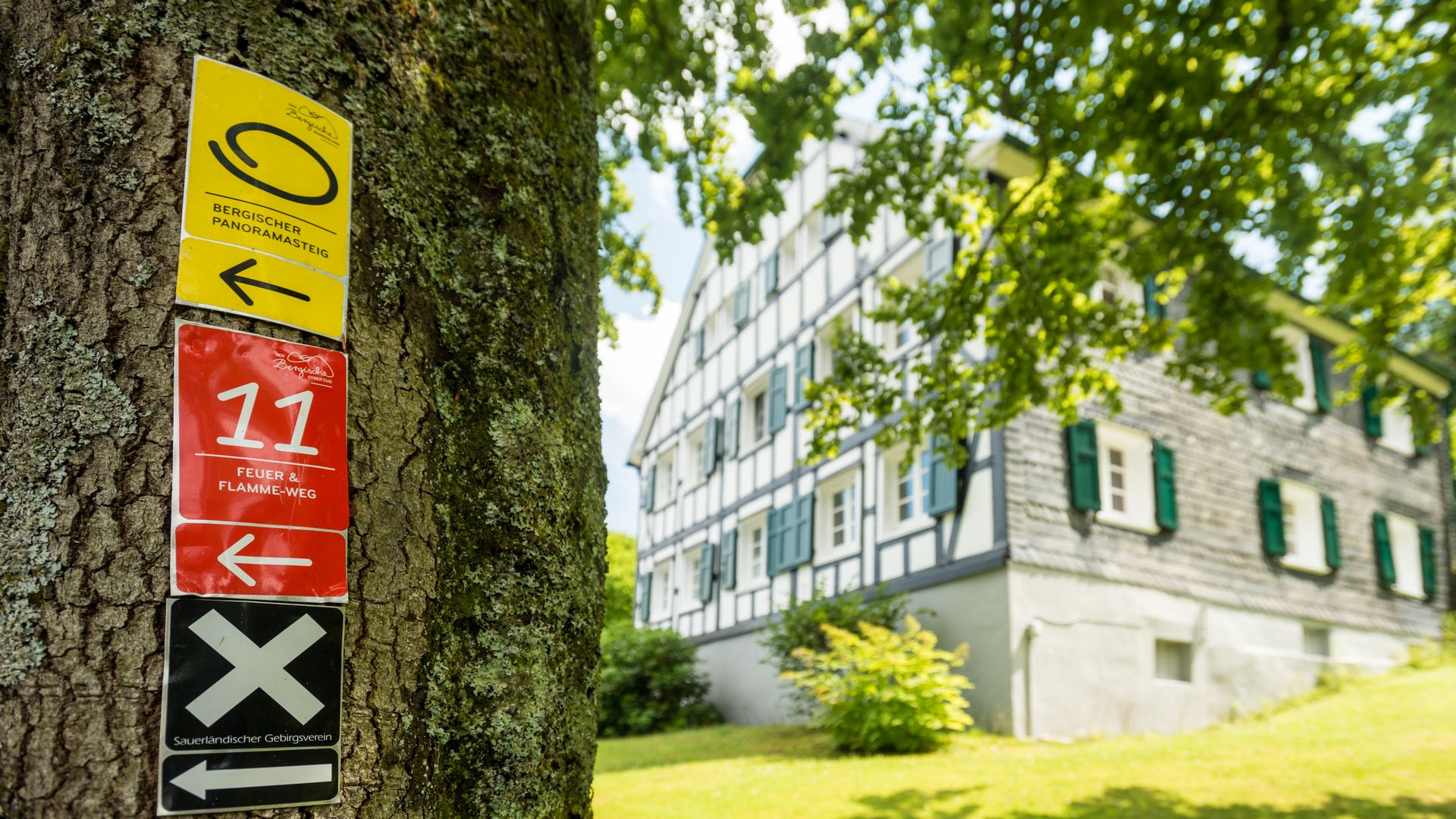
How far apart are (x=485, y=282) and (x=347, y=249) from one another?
0.19 m

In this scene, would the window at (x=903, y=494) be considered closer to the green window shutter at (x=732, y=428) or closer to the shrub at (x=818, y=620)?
the shrub at (x=818, y=620)

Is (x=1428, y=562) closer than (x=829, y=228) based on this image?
No

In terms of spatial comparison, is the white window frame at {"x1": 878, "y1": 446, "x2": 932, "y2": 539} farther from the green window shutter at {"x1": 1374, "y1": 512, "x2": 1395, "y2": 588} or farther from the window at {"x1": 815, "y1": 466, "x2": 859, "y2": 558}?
the green window shutter at {"x1": 1374, "y1": 512, "x2": 1395, "y2": 588}

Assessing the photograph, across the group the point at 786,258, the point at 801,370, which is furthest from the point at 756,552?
the point at 786,258

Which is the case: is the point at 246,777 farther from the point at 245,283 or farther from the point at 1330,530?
the point at 1330,530

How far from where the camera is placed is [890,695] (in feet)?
34.7

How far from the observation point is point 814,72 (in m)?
7.07

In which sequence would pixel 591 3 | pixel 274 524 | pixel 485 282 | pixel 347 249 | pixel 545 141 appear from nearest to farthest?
1. pixel 274 524
2. pixel 347 249
3. pixel 485 282
4. pixel 545 141
5. pixel 591 3

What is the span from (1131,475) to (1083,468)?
5.82 ft

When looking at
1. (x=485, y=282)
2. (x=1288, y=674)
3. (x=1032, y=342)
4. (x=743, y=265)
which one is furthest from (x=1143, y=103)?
(x=743, y=265)

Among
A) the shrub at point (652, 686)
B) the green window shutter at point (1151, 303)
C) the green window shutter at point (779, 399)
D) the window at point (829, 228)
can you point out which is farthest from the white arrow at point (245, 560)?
the shrub at point (652, 686)

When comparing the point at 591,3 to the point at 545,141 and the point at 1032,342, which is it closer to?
the point at 545,141

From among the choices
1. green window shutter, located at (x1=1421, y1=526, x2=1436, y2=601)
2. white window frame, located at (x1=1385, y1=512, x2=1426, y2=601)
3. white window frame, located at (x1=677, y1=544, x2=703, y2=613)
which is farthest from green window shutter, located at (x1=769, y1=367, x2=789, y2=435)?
green window shutter, located at (x1=1421, y1=526, x2=1436, y2=601)

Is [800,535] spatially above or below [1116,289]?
below
